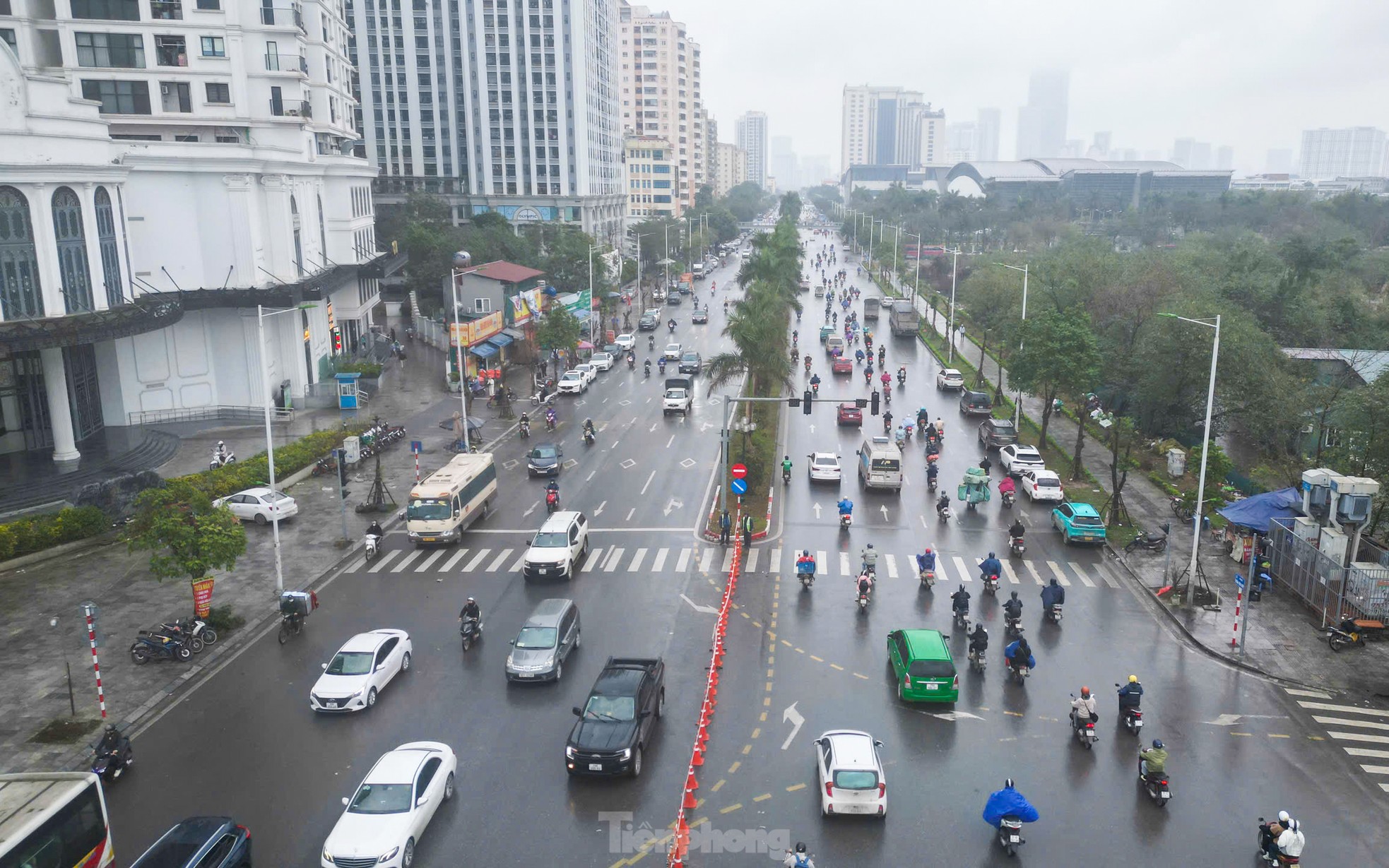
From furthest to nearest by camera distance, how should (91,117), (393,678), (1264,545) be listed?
(91,117) → (1264,545) → (393,678)

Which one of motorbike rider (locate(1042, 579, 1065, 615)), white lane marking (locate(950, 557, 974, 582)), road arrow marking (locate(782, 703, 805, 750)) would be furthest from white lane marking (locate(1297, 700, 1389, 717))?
road arrow marking (locate(782, 703, 805, 750))

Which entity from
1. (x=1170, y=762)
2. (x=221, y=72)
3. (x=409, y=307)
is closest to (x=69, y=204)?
(x=221, y=72)

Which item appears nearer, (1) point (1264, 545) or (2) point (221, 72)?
(1) point (1264, 545)

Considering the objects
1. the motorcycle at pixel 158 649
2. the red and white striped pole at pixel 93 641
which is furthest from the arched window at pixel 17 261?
the red and white striped pole at pixel 93 641

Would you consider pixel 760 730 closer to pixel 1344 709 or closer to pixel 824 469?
pixel 1344 709

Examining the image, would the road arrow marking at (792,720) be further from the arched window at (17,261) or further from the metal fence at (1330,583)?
the arched window at (17,261)

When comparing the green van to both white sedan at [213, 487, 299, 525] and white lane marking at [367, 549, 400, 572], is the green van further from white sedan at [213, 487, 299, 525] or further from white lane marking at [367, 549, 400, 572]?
white sedan at [213, 487, 299, 525]

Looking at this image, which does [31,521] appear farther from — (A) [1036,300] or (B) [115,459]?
(A) [1036,300]
